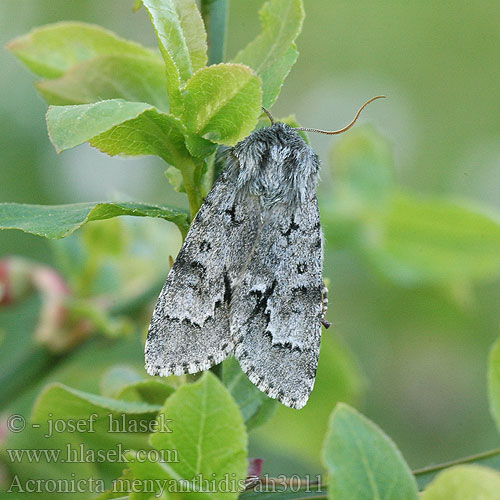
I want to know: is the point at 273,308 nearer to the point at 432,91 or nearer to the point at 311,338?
the point at 311,338

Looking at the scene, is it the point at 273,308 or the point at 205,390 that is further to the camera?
the point at 273,308

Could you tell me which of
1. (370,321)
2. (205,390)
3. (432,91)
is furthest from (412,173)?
(205,390)

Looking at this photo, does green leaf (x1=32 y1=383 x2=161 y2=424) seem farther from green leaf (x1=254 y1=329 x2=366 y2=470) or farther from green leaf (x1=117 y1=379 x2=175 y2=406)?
green leaf (x1=254 y1=329 x2=366 y2=470)

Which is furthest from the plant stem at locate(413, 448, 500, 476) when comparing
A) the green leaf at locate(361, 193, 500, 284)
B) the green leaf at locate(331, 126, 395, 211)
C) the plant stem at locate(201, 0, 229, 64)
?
the green leaf at locate(331, 126, 395, 211)

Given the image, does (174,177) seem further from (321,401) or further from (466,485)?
(321,401)

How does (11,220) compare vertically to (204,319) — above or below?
above

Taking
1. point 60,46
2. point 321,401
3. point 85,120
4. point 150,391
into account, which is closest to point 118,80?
point 60,46

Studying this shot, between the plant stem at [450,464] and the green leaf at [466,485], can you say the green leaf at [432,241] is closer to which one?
the plant stem at [450,464]
